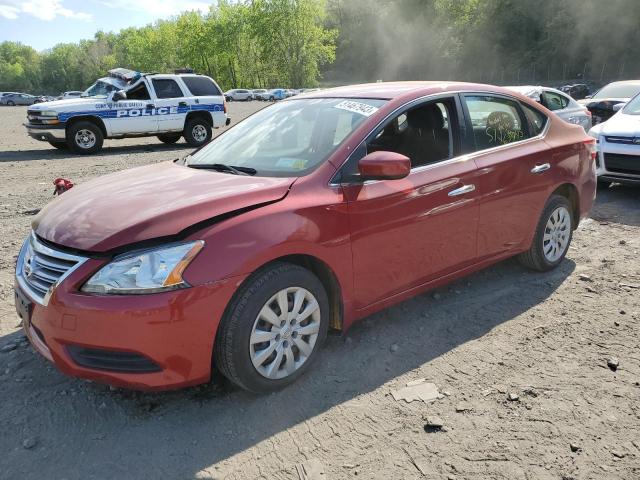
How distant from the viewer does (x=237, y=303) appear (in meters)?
2.70

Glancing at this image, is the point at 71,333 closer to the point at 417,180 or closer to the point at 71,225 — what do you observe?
the point at 71,225

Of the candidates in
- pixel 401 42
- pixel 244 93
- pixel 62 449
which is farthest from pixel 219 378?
pixel 401 42

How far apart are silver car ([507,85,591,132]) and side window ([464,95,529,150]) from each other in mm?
6037

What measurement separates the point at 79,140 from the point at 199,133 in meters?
3.11

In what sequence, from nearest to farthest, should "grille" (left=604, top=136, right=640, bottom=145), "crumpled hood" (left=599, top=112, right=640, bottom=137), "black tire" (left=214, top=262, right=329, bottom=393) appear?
"black tire" (left=214, top=262, right=329, bottom=393) < "grille" (left=604, top=136, right=640, bottom=145) < "crumpled hood" (left=599, top=112, right=640, bottom=137)

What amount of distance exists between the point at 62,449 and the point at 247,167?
1.84 meters

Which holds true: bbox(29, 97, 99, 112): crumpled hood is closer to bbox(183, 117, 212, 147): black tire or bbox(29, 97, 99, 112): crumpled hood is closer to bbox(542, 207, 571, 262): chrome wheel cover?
bbox(183, 117, 212, 147): black tire

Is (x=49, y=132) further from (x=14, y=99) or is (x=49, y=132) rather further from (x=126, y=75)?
(x=14, y=99)

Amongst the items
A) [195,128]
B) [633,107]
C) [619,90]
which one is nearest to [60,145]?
[195,128]

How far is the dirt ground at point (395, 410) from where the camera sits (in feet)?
8.05

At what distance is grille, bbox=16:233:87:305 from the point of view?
8.62 feet

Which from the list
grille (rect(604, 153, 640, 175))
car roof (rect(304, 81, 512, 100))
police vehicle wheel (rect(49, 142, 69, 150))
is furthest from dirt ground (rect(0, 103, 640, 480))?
police vehicle wheel (rect(49, 142, 69, 150))

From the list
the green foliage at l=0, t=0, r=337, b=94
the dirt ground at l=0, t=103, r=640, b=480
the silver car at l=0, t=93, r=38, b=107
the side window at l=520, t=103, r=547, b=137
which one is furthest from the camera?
the green foliage at l=0, t=0, r=337, b=94

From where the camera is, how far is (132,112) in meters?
13.4
